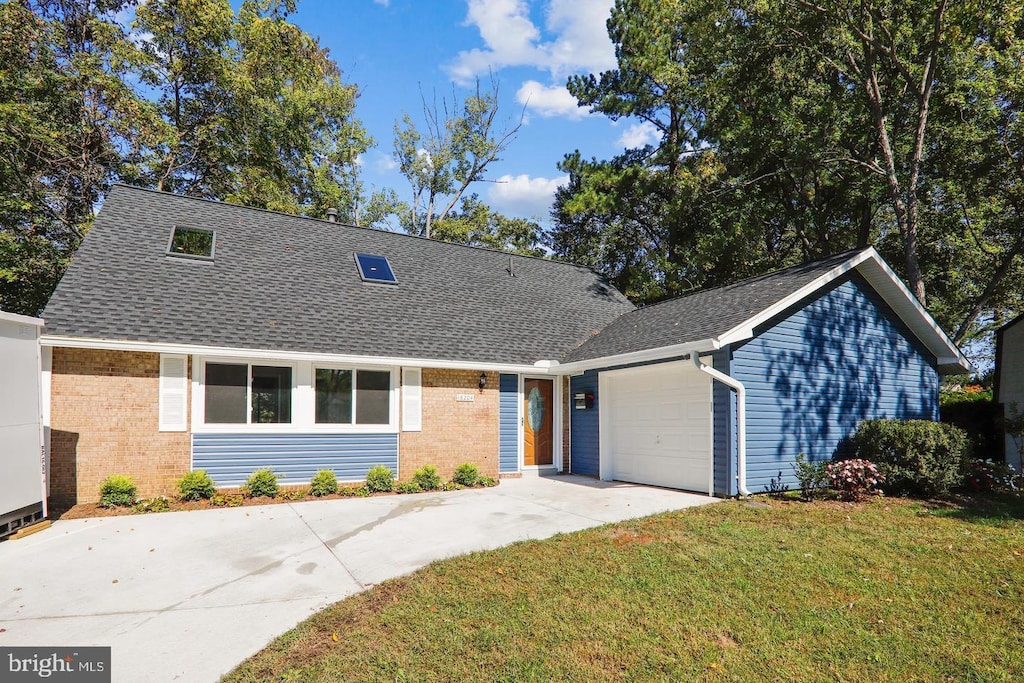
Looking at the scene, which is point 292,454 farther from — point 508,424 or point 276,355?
point 508,424

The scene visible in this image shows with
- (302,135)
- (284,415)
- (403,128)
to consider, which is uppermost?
(403,128)

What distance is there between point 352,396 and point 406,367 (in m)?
1.16

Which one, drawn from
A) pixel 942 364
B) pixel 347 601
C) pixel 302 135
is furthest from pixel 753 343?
pixel 302 135

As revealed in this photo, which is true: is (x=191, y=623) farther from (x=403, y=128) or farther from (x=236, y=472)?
(x=403, y=128)

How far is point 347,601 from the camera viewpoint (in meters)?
4.74

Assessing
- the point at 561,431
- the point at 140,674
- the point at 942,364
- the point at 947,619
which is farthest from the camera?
the point at 561,431

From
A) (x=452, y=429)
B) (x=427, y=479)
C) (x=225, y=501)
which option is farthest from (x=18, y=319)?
(x=452, y=429)

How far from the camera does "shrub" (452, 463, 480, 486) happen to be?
11008 millimetres

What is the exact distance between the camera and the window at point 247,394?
9.54 meters

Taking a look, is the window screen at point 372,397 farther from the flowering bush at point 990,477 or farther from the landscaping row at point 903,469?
the flowering bush at point 990,477

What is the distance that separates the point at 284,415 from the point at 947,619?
942cm

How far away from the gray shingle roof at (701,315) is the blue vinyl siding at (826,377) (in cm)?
46

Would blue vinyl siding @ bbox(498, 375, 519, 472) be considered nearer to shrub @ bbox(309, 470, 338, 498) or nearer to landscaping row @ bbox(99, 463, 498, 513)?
landscaping row @ bbox(99, 463, 498, 513)

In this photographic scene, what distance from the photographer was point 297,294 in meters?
11.3
